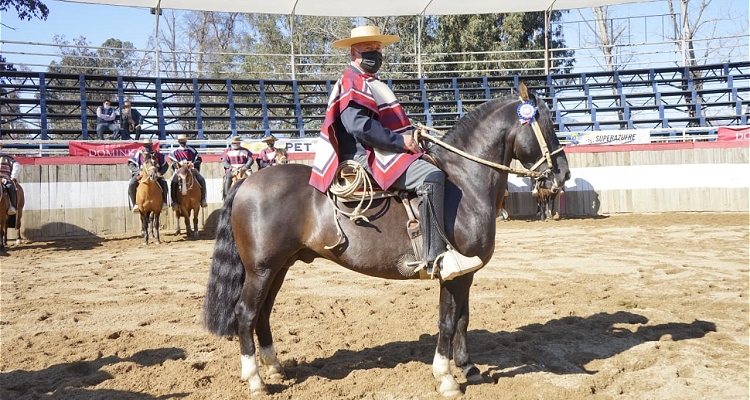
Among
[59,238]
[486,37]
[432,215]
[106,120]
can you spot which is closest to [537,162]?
[432,215]

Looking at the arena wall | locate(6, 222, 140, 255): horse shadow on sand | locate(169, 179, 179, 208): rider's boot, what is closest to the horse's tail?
locate(6, 222, 140, 255): horse shadow on sand

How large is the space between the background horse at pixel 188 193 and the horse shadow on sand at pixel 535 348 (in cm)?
1006

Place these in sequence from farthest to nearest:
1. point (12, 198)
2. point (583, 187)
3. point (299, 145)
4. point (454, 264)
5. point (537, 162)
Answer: point (299, 145) < point (583, 187) < point (12, 198) < point (537, 162) < point (454, 264)

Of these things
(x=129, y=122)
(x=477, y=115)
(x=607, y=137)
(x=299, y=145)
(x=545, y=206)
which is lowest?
(x=545, y=206)

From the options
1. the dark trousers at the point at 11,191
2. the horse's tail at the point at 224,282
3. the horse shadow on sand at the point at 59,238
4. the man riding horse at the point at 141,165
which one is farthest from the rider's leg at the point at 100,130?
the horse's tail at the point at 224,282

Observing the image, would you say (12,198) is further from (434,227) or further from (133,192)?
(434,227)

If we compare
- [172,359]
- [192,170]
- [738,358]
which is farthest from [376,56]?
[192,170]

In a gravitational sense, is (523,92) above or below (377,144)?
above

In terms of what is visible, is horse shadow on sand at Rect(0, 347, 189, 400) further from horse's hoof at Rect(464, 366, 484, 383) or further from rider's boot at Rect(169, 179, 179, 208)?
rider's boot at Rect(169, 179, 179, 208)

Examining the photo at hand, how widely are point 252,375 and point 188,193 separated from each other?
10.6m

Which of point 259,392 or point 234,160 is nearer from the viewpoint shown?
point 259,392

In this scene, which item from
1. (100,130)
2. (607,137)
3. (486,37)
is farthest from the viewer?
(486,37)

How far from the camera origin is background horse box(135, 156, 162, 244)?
13.2m

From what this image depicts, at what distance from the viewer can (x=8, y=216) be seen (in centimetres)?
1244
